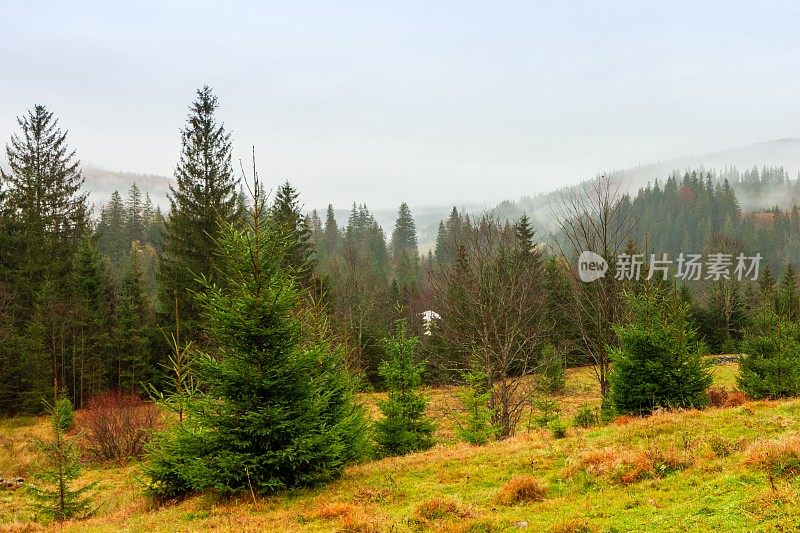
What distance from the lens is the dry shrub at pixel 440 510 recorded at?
24.9 feet

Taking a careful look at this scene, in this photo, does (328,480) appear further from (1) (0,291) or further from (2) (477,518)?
(1) (0,291)

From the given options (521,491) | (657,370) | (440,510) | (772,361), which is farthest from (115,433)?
(772,361)

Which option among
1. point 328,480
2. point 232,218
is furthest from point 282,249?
point 232,218

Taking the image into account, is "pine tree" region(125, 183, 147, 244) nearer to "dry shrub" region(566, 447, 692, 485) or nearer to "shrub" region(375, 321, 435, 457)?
"shrub" region(375, 321, 435, 457)

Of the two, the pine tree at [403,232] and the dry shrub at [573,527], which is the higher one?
the pine tree at [403,232]

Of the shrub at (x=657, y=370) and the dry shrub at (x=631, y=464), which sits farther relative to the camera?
the shrub at (x=657, y=370)

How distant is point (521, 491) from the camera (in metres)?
8.48

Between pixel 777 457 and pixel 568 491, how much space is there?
3.35m

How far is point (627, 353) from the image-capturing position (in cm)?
1595

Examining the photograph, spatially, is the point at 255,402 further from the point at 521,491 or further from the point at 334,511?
the point at 521,491

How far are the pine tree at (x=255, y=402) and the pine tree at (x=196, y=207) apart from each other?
23.0 metres

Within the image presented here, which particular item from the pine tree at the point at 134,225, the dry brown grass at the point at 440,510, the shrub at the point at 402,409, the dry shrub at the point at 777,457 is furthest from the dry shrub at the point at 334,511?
the pine tree at the point at 134,225

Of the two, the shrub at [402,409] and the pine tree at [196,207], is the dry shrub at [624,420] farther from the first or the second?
the pine tree at [196,207]

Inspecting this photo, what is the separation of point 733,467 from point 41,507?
603 inches
